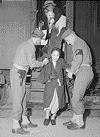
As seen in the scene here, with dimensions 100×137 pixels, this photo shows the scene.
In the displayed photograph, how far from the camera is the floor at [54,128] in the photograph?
127 inches

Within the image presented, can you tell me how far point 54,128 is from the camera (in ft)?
11.7

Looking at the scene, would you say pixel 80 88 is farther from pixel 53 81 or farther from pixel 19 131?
pixel 19 131

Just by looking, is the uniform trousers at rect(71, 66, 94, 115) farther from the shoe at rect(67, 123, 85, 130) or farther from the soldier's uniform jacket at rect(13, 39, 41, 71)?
the soldier's uniform jacket at rect(13, 39, 41, 71)

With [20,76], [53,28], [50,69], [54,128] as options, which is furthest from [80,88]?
[53,28]

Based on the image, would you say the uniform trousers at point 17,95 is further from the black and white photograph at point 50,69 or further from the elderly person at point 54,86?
the elderly person at point 54,86

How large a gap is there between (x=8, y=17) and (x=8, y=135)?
10.0 feet

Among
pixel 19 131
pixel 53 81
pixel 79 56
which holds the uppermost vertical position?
pixel 79 56

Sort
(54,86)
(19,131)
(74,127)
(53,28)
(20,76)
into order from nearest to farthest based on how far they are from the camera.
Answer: (19,131)
(20,76)
(74,127)
(54,86)
(53,28)

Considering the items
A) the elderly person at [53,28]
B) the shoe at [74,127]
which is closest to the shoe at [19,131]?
the shoe at [74,127]

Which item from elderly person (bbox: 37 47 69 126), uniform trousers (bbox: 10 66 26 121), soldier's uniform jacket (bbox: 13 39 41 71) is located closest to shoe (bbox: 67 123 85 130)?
elderly person (bbox: 37 47 69 126)

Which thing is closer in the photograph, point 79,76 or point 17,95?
point 17,95

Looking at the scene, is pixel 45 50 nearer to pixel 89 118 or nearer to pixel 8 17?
pixel 8 17

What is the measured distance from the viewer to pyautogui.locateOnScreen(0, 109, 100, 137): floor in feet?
10.6

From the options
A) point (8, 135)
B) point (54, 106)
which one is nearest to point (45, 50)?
point (54, 106)
